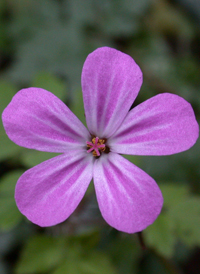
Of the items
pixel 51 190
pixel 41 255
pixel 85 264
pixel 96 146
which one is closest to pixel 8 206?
pixel 41 255

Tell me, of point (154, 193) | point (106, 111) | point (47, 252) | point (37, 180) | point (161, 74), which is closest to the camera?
point (154, 193)

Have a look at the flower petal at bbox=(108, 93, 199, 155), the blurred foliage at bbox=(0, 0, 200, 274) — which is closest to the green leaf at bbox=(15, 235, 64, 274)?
the blurred foliage at bbox=(0, 0, 200, 274)

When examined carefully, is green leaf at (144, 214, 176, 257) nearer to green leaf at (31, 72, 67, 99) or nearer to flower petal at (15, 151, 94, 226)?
flower petal at (15, 151, 94, 226)

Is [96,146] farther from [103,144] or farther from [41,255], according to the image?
[41,255]

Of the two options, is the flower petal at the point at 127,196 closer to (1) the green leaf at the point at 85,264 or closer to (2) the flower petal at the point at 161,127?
(2) the flower petal at the point at 161,127

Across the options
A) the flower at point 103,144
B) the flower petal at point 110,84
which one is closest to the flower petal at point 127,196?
the flower at point 103,144

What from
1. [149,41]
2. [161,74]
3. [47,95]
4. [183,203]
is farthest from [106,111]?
[149,41]

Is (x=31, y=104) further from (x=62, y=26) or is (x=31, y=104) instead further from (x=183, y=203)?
(x=62, y=26)
